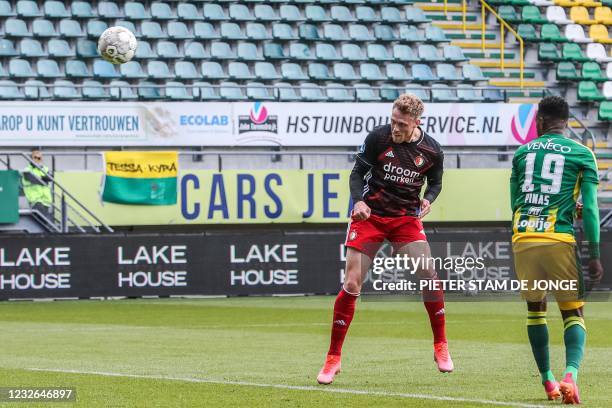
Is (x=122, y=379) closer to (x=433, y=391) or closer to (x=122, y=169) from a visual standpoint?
(x=433, y=391)

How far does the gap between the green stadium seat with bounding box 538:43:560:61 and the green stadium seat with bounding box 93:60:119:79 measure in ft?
35.1

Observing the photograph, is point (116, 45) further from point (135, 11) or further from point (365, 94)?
point (365, 94)

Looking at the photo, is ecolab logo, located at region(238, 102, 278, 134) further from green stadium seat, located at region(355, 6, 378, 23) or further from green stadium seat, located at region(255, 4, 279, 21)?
green stadium seat, located at region(355, 6, 378, 23)

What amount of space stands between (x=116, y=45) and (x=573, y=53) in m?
15.2

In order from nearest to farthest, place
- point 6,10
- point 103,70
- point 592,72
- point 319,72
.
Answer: point 103,70
point 6,10
point 319,72
point 592,72

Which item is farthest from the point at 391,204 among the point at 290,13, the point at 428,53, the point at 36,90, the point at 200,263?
the point at 428,53

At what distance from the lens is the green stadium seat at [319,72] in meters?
28.7

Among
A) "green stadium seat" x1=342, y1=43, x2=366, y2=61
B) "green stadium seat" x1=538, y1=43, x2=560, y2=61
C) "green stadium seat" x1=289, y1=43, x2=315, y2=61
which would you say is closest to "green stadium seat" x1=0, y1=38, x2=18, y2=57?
"green stadium seat" x1=289, y1=43, x2=315, y2=61

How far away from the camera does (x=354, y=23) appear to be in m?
30.6

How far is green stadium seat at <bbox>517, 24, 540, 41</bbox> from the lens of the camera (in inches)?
1253

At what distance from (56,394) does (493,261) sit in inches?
587

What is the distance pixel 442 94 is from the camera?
1125 inches

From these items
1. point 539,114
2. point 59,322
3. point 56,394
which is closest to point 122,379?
point 56,394

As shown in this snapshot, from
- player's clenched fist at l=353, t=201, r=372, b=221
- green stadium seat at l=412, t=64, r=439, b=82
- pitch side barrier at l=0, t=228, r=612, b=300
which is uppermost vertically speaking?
green stadium seat at l=412, t=64, r=439, b=82
